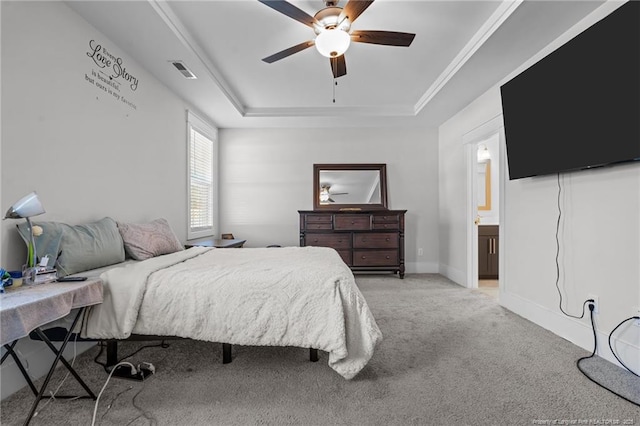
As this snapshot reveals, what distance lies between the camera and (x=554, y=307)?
2420 mm

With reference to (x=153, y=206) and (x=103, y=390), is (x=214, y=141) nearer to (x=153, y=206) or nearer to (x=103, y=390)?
(x=153, y=206)

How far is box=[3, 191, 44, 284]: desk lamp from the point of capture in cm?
143

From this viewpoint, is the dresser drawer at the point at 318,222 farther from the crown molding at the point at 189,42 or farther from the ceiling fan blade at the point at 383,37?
the ceiling fan blade at the point at 383,37

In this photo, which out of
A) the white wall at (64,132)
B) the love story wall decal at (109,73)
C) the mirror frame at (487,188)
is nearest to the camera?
the white wall at (64,132)

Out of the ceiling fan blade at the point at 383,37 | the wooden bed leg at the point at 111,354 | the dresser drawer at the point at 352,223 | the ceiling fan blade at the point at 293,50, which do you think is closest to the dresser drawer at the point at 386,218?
the dresser drawer at the point at 352,223

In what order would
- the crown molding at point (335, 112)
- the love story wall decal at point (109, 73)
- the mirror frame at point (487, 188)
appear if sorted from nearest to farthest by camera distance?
1. the love story wall decal at point (109, 73)
2. the crown molding at point (335, 112)
3. the mirror frame at point (487, 188)

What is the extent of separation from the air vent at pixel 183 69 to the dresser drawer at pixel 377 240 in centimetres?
290

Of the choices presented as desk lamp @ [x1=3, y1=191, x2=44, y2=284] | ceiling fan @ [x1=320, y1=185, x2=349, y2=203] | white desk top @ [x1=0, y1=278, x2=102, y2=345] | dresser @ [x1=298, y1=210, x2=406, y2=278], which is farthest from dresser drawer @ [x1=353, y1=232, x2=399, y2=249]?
desk lamp @ [x1=3, y1=191, x2=44, y2=284]

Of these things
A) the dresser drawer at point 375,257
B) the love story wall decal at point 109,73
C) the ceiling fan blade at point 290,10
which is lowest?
the dresser drawer at point 375,257

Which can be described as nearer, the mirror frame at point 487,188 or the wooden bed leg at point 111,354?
the wooden bed leg at point 111,354

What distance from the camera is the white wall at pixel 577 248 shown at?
187cm

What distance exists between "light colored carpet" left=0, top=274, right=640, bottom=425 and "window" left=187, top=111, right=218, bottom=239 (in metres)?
2.17

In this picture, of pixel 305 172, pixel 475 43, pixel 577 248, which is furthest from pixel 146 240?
pixel 577 248

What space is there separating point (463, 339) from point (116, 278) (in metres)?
2.47
